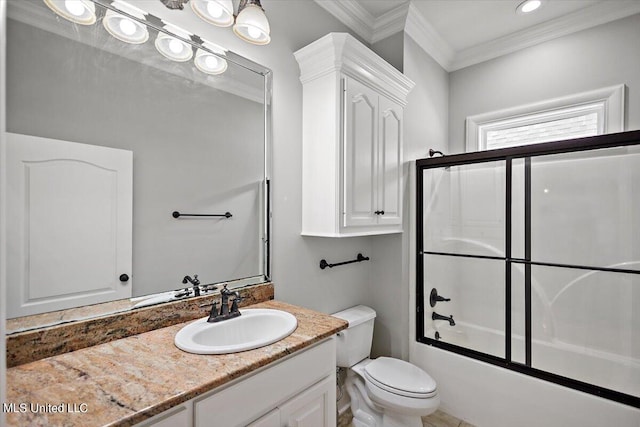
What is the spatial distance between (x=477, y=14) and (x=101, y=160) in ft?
8.46

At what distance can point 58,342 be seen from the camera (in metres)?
0.99

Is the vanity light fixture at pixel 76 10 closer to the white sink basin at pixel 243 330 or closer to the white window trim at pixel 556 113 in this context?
the white sink basin at pixel 243 330

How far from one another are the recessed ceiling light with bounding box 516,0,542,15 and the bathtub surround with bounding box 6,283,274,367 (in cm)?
270

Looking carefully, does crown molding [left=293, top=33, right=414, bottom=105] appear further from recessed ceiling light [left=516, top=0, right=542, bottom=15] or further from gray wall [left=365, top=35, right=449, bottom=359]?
recessed ceiling light [left=516, top=0, right=542, bottom=15]

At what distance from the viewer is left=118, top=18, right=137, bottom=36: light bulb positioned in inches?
45.6

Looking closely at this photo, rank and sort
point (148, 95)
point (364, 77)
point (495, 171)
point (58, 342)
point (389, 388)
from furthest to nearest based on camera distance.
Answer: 1. point (495, 171)
2. point (364, 77)
3. point (389, 388)
4. point (148, 95)
5. point (58, 342)

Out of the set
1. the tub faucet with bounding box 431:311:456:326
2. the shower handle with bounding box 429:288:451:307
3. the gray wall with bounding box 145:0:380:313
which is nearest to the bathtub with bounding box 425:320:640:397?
the tub faucet with bounding box 431:311:456:326

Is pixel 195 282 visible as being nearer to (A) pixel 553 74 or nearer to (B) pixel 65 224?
(B) pixel 65 224

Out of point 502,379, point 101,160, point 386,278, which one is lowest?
point 502,379

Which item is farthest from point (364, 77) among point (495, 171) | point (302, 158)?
point (495, 171)

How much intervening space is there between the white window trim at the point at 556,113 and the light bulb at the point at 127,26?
102 inches

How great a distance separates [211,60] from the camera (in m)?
1.43

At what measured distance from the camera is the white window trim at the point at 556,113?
2123 millimetres

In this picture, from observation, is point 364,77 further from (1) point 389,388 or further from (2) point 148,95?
(1) point 389,388
